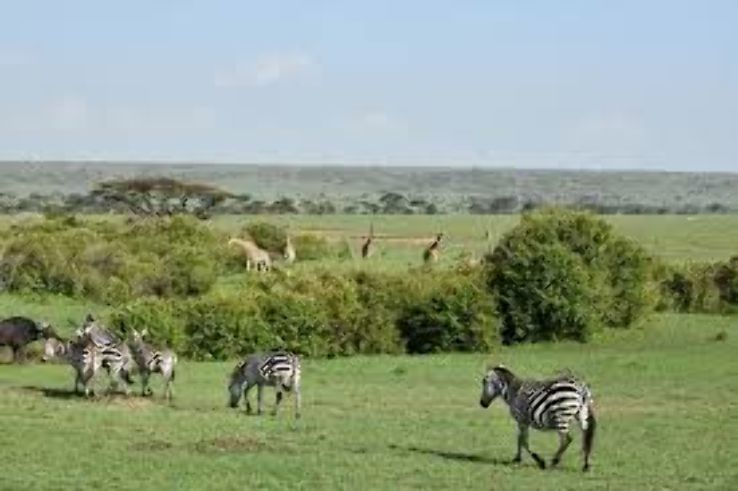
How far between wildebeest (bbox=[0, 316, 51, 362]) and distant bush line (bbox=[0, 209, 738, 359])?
3195mm

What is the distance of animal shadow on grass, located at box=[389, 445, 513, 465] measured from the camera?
21.0 meters

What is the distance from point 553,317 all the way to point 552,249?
199cm

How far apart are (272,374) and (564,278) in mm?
17765

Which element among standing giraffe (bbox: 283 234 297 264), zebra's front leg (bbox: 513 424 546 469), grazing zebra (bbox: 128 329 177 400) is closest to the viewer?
zebra's front leg (bbox: 513 424 546 469)

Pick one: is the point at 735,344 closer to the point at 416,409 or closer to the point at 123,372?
the point at 416,409

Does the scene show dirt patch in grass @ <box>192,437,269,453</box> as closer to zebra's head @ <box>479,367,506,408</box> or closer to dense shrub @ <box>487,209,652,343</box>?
zebra's head @ <box>479,367,506,408</box>

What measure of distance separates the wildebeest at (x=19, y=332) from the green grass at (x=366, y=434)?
704 mm

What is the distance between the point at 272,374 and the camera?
1017 inches

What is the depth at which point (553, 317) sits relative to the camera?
41594 mm

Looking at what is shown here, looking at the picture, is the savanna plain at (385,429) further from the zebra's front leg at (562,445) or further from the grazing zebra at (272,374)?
the grazing zebra at (272,374)

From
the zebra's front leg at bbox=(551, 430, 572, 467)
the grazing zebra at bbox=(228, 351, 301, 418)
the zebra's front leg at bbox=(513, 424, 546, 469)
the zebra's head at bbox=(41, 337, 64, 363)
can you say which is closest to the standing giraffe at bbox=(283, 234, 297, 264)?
the zebra's head at bbox=(41, 337, 64, 363)

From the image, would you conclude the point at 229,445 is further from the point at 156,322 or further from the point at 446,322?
the point at 446,322

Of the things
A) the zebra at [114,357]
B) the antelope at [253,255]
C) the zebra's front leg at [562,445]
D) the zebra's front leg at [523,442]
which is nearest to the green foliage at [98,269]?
the antelope at [253,255]

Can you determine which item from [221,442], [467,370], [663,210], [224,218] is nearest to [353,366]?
→ [467,370]
